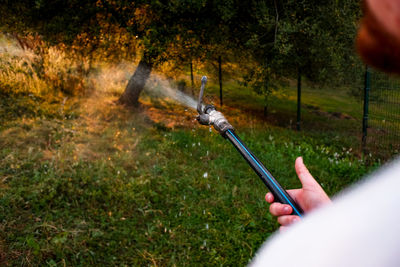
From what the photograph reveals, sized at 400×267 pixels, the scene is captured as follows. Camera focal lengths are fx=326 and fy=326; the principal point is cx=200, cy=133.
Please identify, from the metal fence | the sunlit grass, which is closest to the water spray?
the sunlit grass

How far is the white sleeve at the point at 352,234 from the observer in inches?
18.0

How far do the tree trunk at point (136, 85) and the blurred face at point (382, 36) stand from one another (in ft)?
27.9

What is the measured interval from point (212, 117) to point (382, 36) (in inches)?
42.8

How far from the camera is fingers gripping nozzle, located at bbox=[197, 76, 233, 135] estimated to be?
5.04ft

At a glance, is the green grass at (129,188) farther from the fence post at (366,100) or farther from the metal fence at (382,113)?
the metal fence at (382,113)

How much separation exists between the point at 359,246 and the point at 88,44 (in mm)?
8331

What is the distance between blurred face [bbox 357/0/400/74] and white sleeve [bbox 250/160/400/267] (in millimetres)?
205

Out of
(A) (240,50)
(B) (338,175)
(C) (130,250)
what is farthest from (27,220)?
(A) (240,50)

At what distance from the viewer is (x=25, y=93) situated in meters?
7.64

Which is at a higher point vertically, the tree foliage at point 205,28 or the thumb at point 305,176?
the tree foliage at point 205,28

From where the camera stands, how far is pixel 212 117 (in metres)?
1.62

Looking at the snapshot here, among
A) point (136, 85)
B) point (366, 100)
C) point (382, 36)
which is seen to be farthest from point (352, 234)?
point (136, 85)

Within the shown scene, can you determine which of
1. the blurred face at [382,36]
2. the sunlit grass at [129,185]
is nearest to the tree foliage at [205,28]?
the sunlit grass at [129,185]

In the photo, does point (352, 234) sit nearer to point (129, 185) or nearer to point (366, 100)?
point (129, 185)
